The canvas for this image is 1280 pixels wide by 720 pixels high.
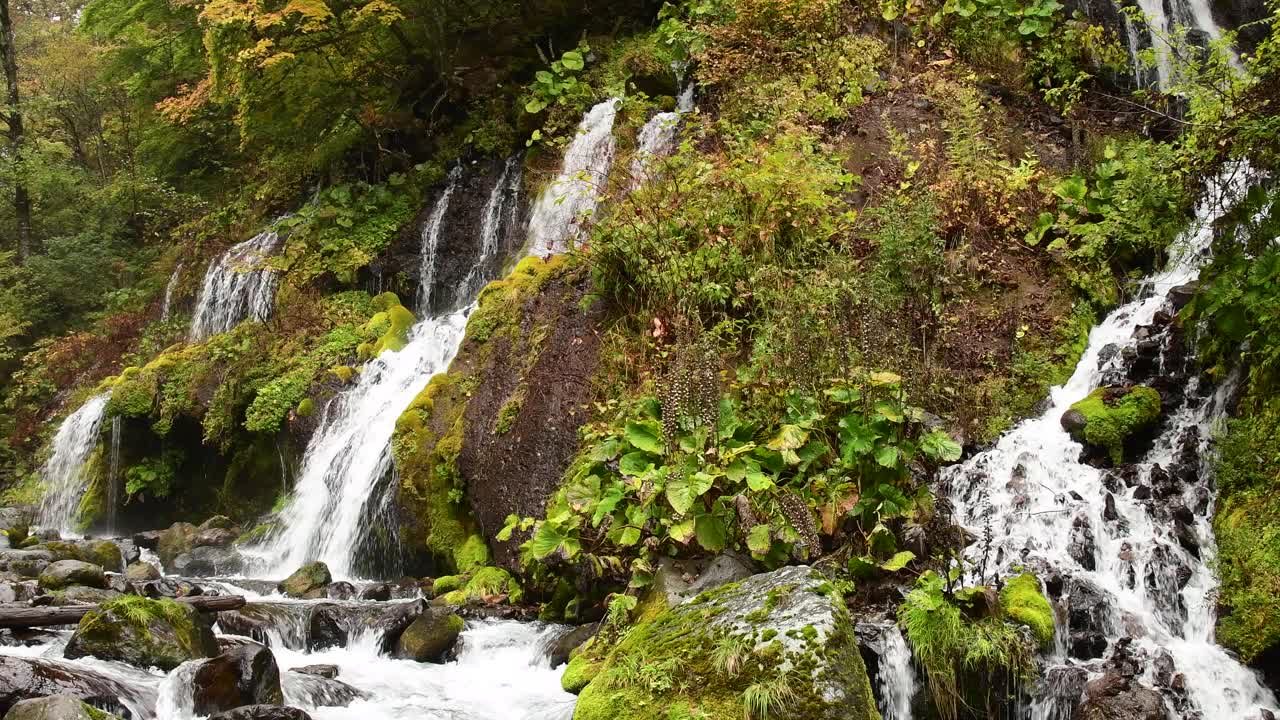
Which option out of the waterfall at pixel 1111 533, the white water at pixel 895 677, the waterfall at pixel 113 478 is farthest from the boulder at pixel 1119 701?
the waterfall at pixel 113 478

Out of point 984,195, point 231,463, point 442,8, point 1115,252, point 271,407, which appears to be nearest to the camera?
point 1115,252

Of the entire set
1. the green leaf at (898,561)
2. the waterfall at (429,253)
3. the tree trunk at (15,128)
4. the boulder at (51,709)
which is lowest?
the green leaf at (898,561)

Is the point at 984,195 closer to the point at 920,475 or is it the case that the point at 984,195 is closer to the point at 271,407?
the point at 920,475

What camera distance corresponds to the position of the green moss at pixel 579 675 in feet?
18.5

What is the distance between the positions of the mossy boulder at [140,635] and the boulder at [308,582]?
2.23 m

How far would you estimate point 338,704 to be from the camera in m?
6.04

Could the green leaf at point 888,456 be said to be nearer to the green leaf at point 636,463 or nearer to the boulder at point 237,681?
the green leaf at point 636,463

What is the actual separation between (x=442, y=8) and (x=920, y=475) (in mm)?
11295

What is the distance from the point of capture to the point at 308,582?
350 inches

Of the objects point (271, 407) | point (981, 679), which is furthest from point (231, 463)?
point (981, 679)

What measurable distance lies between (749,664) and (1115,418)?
139 inches

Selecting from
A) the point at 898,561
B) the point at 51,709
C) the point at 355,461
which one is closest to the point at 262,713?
the point at 51,709

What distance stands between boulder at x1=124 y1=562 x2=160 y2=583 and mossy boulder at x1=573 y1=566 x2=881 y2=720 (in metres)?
6.92

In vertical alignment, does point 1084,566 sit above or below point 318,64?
below
